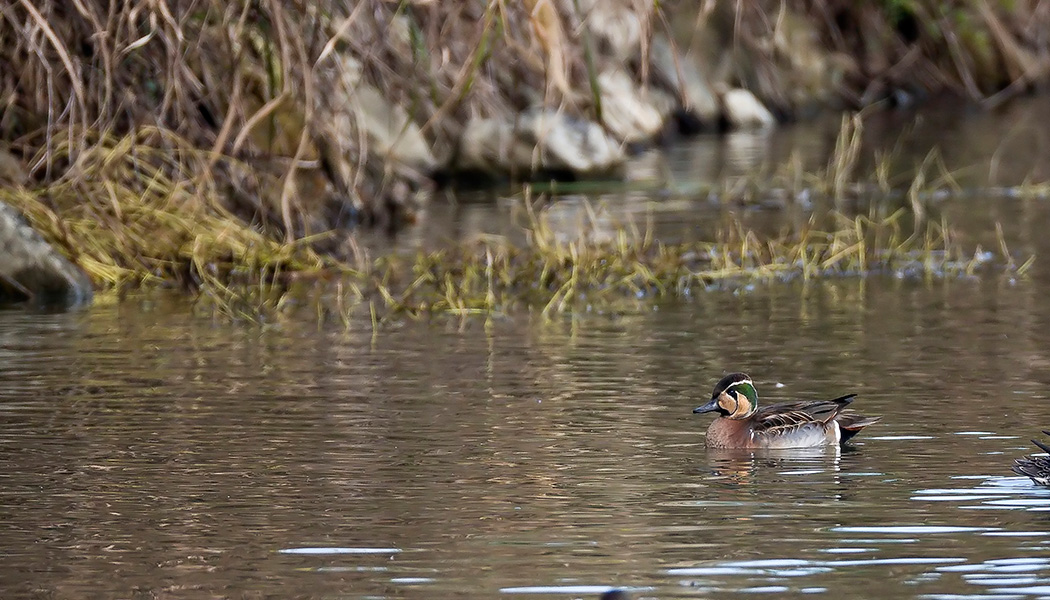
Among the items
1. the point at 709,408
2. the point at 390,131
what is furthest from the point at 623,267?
the point at 390,131

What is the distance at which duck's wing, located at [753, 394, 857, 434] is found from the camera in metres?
8.38

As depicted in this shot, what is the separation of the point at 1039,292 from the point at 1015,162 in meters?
10.7

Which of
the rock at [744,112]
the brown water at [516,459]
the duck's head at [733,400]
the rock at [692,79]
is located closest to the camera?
the brown water at [516,459]

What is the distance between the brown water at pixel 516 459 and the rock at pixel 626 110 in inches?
557

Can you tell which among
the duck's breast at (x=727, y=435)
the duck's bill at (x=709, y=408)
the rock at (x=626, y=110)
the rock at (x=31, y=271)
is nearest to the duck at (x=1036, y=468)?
the duck's breast at (x=727, y=435)

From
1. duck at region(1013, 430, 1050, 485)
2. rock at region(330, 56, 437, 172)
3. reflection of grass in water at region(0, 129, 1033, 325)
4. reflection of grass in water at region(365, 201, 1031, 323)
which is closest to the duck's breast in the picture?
duck at region(1013, 430, 1050, 485)

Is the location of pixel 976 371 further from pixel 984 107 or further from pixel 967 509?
pixel 984 107

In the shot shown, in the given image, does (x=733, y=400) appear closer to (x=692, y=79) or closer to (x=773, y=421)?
(x=773, y=421)

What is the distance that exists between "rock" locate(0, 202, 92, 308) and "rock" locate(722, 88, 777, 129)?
19035mm

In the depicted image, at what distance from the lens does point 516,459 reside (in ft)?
26.6

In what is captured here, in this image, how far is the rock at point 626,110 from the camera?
2688cm

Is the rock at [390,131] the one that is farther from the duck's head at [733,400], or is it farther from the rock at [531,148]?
the duck's head at [733,400]

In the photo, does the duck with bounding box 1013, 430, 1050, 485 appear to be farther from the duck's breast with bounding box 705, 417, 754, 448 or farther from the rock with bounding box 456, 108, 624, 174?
the rock with bounding box 456, 108, 624, 174

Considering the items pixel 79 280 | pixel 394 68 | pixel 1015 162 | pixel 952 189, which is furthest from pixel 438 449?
pixel 1015 162
